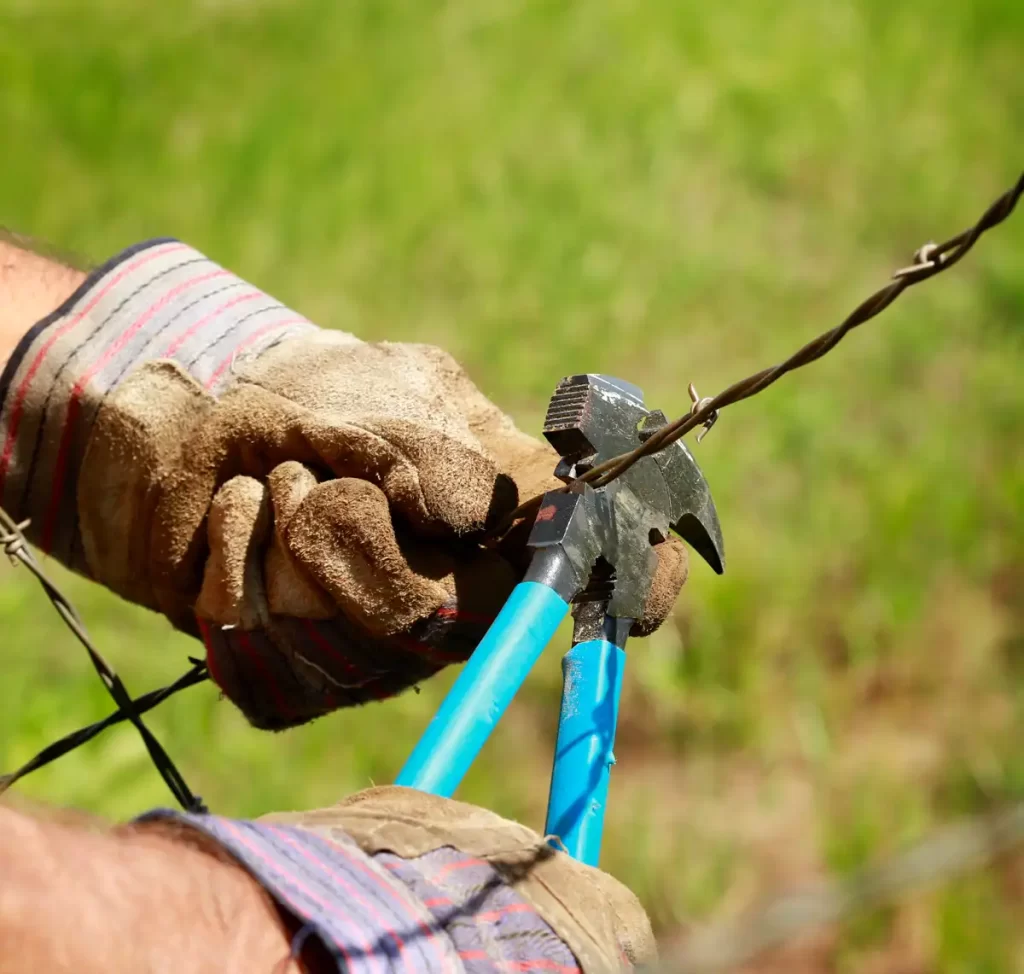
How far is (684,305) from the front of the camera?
352 cm

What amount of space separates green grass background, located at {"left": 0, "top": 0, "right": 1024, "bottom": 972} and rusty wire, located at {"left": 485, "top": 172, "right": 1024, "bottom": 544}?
Answer: 4.91ft

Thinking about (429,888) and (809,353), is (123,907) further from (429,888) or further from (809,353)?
(809,353)

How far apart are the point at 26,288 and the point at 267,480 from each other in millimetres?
432

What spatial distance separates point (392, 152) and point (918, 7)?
2246mm

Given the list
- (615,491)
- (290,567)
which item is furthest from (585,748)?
(290,567)

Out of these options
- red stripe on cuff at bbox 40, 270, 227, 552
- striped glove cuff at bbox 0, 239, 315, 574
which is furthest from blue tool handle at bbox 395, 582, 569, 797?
red stripe on cuff at bbox 40, 270, 227, 552

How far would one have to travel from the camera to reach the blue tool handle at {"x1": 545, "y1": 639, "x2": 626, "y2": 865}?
1.07 meters

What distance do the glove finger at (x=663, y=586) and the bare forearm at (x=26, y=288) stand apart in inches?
30.3

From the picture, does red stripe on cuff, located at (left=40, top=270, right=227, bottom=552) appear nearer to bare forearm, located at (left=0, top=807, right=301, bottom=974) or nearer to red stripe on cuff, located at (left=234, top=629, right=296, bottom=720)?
red stripe on cuff, located at (left=234, top=629, right=296, bottom=720)

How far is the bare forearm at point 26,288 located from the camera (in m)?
1.35

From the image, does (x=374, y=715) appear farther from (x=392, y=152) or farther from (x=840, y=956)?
(x=392, y=152)

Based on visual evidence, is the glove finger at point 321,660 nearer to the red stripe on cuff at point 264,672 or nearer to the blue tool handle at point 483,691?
the red stripe on cuff at point 264,672

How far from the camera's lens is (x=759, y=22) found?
4398 millimetres

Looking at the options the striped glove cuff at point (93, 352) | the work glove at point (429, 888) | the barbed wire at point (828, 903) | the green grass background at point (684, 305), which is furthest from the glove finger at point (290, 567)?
the green grass background at point (684, 305)
